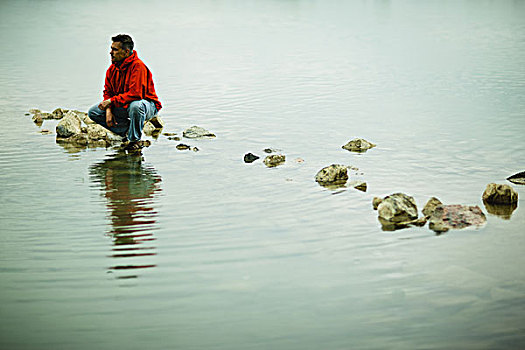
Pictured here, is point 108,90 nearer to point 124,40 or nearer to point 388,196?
point 124,40

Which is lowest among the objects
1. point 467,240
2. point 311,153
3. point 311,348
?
point 311,348

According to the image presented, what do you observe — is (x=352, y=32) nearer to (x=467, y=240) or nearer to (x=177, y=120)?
(x=177, y=120)

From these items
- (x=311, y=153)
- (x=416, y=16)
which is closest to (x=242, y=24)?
(x=416, y=16)

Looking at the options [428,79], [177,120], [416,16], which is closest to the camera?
[177,120]

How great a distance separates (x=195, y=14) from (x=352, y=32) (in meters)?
12.0

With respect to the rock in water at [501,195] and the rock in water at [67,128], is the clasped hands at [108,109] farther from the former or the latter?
the rock in water at [501,195]

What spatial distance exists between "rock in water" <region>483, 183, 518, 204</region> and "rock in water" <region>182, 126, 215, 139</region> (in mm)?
3477

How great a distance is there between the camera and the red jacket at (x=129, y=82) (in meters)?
6.82

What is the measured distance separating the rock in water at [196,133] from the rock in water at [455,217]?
11.6ft

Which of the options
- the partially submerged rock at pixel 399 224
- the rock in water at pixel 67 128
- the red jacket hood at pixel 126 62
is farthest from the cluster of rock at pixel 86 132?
the partially submerged rock at pixel 399 224

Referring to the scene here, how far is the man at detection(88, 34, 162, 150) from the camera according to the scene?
6.80 m

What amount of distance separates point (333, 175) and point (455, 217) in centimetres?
132

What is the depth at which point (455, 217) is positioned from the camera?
451cm

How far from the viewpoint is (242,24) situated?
2542cm
